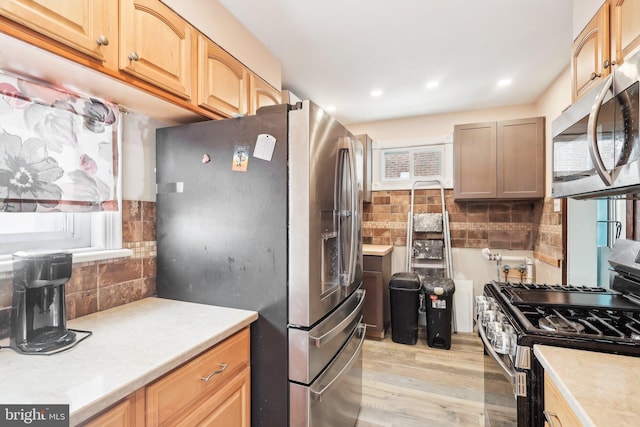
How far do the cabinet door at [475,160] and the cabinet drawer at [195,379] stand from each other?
2.78 m

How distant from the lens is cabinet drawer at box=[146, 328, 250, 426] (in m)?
Result: 0.87

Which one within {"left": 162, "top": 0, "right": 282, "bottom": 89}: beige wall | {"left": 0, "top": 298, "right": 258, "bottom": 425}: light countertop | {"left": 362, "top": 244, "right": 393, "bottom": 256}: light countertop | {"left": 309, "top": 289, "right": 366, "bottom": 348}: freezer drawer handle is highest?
{"left": 162, "top": 0, "right": 282, "bottom": 89}: beige wall

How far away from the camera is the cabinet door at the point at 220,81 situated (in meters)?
1.49

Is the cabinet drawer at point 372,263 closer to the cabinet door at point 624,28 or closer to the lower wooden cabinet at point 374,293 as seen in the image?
the lower wooden cabinet at point 374,293

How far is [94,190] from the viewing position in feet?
4.37

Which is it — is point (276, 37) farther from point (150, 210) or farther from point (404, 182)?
point (404, 182)

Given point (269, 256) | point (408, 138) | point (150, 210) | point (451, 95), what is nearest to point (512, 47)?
point (451, 95)

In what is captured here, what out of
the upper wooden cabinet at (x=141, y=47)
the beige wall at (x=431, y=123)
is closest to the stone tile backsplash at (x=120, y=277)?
the upper wooden cabinet at (x=141, y=47)

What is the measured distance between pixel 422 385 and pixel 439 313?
78cm

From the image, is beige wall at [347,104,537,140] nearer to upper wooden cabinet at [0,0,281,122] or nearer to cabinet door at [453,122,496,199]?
cabinet door at [453,122,496,199]

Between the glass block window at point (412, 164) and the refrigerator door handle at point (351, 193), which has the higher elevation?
the glass block window at point (412, 164)

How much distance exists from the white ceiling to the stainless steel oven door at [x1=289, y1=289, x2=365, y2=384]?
5.70 ft

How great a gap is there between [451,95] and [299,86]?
153 cm

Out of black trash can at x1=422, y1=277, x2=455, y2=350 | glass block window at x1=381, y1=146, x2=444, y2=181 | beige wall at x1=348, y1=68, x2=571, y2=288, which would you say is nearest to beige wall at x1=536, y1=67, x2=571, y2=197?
beige wall at x1=348, y1=68, x2=571, y2=288
